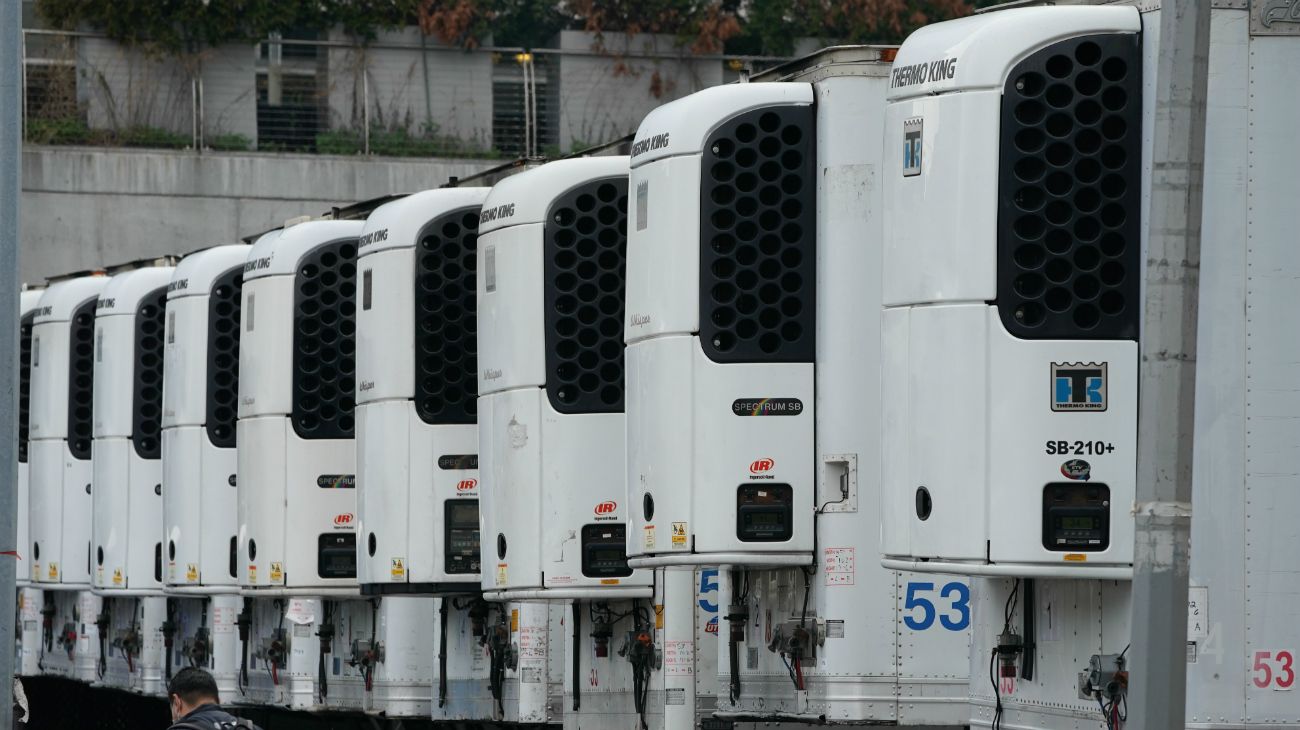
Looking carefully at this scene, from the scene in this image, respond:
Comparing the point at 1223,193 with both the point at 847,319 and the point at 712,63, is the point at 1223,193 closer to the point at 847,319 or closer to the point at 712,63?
the point at 847,319

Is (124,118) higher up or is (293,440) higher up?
(124,118)

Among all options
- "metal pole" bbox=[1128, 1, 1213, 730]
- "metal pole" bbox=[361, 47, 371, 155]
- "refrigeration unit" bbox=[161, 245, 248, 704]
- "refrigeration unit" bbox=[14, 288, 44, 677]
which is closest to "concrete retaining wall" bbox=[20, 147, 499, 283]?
"metal pole" bbox=[361, 47, 371, 155]

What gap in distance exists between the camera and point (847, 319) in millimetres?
15156

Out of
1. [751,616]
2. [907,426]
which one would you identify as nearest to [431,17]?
[751,616]

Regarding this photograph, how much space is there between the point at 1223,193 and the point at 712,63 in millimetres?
29078

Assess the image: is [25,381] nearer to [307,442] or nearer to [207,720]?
[307,442]

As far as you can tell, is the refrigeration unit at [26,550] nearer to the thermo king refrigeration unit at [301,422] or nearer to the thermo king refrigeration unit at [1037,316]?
the thermo king refrigeration unit at [301,422]

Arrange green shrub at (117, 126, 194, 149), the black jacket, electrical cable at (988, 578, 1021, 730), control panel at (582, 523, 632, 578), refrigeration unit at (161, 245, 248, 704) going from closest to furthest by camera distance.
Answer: the black jacket
electrical cable at (988, 578, 1021, 730)
control panel at (582, 523, 632, 578)
refrigeration unit at (161, 245, 248, 704)
green shrub at (117, 126, 194, 149)

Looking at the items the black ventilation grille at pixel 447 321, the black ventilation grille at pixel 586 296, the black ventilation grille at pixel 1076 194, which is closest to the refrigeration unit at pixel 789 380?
the black ventilation grille at pixel 586 296

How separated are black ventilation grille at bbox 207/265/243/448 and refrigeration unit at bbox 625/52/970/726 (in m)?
8.60

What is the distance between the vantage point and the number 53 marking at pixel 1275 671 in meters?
11.2

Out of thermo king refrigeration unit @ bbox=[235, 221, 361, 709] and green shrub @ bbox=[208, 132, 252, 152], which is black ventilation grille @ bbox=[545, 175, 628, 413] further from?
green shrub @ bbox=[208, 132, 252, 152]

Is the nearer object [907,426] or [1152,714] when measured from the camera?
[1152,714]

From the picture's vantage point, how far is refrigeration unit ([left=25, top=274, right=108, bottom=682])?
27.6m
